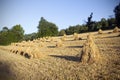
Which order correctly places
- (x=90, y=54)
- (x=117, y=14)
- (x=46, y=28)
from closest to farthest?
1. (x=90, y=54)
2. (x=117, y=14)
3. (x=46, y=28)

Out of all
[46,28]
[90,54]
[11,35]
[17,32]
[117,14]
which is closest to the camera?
[90,54]

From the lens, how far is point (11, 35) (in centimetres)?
8769

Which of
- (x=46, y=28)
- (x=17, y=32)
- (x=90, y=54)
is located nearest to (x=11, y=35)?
(x=17, y=32)

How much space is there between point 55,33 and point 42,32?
6.95 metres

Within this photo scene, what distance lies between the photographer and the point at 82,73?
13.3 metres

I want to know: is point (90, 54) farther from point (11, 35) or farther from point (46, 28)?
point (11, 35)

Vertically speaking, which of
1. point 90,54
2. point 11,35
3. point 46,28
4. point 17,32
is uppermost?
point 46,28

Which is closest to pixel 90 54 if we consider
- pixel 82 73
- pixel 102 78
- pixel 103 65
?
pixel 103 65

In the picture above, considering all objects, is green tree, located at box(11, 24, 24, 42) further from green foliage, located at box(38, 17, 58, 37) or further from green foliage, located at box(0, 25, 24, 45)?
green foliage, located at box(38, 17, 58, 37)

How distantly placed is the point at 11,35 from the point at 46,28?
533 inches

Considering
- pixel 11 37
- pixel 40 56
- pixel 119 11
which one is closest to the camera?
pixel 40 56

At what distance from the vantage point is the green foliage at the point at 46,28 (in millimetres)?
88350

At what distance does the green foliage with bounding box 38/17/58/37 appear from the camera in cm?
8835

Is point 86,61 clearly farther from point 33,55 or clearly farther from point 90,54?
point 33,55
